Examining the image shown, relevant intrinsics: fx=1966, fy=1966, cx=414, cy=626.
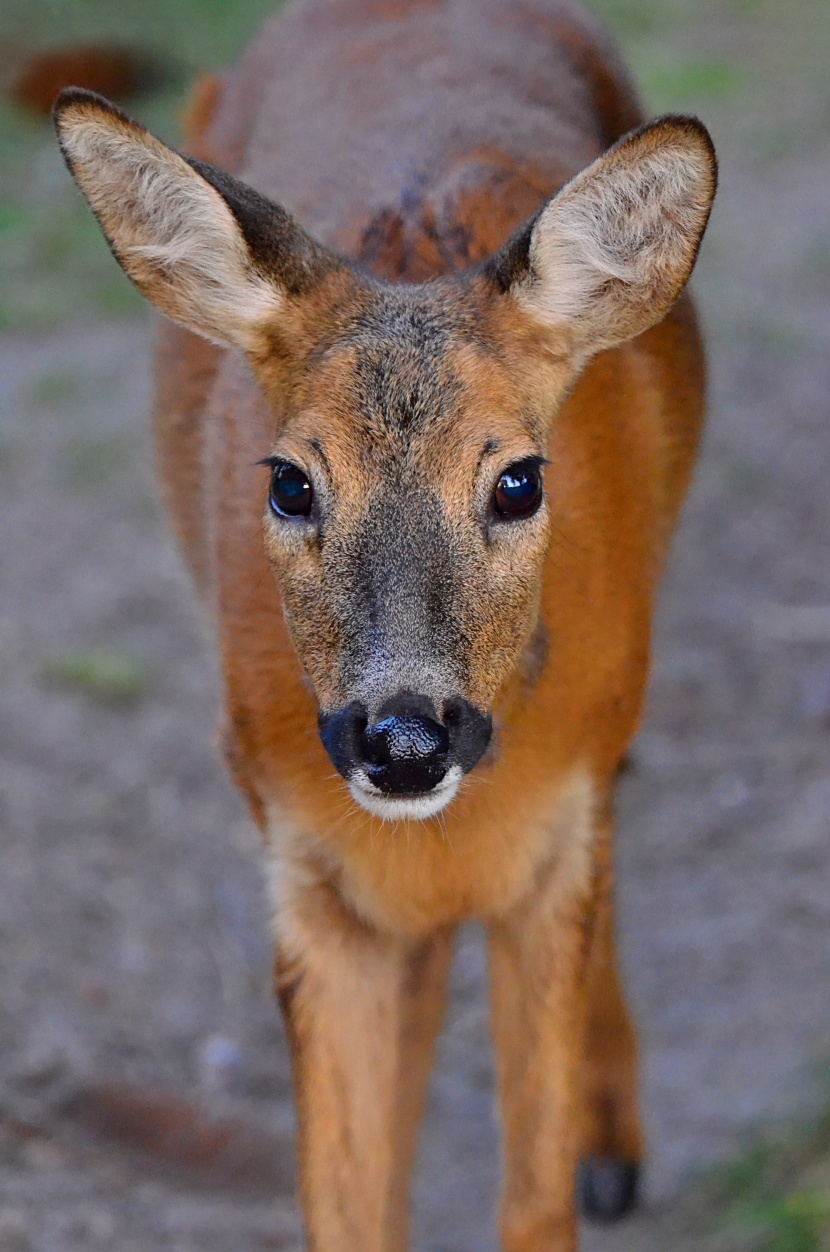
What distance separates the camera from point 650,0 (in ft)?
44.1

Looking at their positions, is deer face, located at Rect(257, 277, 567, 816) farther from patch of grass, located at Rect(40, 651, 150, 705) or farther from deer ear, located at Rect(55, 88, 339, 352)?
patch of grass, located at Rect(40, 651, 150, 705)

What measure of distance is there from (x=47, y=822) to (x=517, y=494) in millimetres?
3423

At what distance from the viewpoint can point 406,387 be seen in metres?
3.49

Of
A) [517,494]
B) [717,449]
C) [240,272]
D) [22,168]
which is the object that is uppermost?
[240,272]

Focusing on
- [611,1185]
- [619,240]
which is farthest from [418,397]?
[611,1185]

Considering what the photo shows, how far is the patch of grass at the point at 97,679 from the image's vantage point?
710 centimetres

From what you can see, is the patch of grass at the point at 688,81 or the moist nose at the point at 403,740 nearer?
the moist nose at the point at 403,740

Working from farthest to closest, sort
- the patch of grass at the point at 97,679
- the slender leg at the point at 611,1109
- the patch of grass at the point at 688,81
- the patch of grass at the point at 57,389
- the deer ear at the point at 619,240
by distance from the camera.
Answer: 1. the patch of grass at the point at 688,81
2. the patch of grass at the point at 57,389
3. the patch of grass at the point at 97,679
4. the slender leg at the point at 611,1109
5. the deer ear at the point at 619,240

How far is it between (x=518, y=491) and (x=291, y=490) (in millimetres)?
405

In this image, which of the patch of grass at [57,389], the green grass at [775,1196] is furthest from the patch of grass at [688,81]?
the green grass at [775,1196]

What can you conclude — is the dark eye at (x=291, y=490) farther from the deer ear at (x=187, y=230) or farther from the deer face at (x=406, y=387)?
the deer ear at (x=187, y=230)

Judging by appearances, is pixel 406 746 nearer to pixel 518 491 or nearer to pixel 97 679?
pixel 518 491

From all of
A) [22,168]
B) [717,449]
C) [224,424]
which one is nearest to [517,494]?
[224,424]

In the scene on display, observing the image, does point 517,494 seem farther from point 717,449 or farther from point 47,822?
point 717,449
